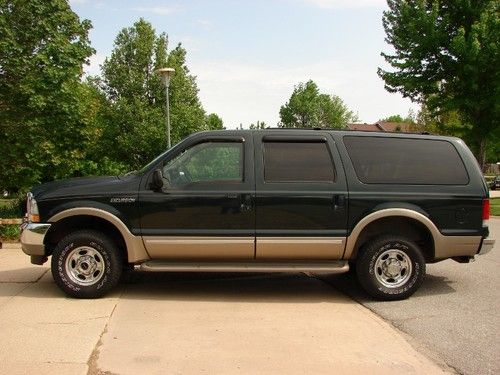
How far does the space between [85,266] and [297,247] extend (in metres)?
2.39

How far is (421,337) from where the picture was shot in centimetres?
498

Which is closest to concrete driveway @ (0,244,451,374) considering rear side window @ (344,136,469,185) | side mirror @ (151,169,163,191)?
side mirror @ (151,169,163,191)

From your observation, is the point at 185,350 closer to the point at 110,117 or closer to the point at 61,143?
the point at 61,143

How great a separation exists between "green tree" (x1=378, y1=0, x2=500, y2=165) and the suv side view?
13955 millimetres

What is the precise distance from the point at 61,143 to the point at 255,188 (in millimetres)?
6099

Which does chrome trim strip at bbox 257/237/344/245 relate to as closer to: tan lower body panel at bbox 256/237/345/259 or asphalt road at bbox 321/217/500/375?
tan lower body panel at bbox 256/237/345/259

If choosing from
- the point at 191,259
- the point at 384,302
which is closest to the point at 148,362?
the point at 191,259

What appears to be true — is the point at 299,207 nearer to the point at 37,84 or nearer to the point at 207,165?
the point at 207,165

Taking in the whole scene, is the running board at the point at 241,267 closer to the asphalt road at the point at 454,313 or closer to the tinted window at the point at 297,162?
the asphalt road at the point at 454,313

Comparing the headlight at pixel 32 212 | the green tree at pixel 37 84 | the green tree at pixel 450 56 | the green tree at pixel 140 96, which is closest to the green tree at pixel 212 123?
the green tree at pixel 140 96

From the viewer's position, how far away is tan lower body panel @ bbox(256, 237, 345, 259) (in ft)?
20.0

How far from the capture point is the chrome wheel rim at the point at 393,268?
6.28 meters

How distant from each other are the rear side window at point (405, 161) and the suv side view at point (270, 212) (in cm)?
1

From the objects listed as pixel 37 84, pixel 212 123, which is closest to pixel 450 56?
pixel 37 84
